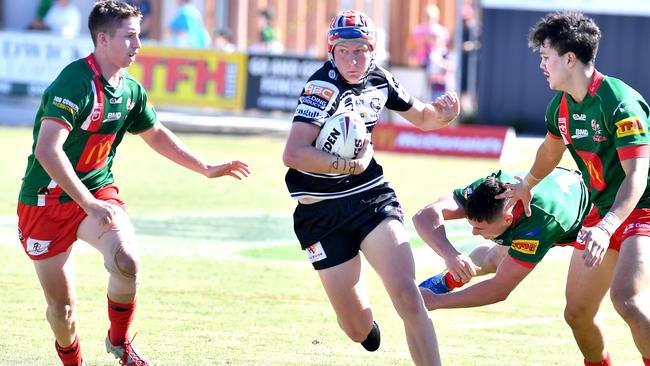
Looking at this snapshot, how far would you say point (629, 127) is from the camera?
21.7 feet

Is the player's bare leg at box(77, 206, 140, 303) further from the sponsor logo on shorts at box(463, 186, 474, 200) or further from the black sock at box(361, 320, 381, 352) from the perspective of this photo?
the sponsor logo on shorts at box(463, 186, 474, 200)

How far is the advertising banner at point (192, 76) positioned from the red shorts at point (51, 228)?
15869 mm

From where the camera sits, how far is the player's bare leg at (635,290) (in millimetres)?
6559

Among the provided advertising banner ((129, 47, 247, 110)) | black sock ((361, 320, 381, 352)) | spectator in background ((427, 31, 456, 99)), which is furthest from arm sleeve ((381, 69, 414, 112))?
advertising banner ((129, 47, 247, 110))

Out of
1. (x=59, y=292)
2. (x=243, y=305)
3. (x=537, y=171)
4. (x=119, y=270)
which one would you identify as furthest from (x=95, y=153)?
(x=537, y=171)

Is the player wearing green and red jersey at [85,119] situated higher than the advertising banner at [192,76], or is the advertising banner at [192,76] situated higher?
the player wearing green and red jersey at [85,119]

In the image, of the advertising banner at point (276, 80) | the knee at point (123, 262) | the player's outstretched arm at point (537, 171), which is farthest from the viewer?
the advertising banner at point (276, 80)

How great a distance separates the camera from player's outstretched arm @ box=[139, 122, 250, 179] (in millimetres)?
7742

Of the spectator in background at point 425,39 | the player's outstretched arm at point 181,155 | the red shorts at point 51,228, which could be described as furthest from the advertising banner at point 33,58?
the red shorts at point 51,228

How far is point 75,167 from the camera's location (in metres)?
7.21

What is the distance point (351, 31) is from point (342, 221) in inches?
42.2

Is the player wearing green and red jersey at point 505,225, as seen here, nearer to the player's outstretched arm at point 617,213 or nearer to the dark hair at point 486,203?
the dark hair at point 486,203

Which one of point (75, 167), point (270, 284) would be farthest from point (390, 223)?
point (270, 284)

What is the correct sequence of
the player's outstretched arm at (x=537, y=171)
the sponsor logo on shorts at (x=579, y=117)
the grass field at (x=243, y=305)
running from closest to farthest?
the sponsor logo on shorts at (x=579, y=117) → the player's outstretched arm at (x=537, y=171) → the grass field at (x=243, y=305)
